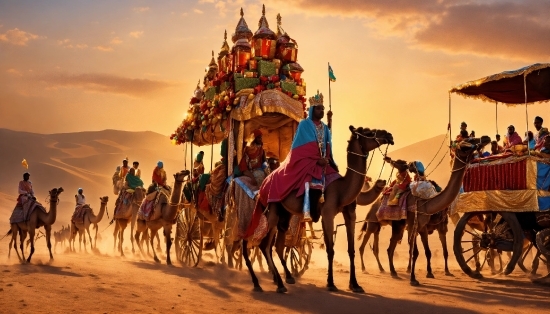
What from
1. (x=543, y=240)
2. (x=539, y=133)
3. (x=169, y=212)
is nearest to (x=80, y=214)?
(x=169, y=212)

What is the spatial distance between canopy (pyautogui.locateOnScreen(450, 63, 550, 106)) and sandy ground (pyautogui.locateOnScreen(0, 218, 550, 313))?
409 cm

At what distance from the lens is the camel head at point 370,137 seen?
36.6ft

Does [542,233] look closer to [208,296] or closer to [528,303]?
[528,303]

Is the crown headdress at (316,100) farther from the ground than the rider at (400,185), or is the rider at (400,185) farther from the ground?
the crown headdress at (316,100)

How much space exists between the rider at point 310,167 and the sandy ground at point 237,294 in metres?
1.73

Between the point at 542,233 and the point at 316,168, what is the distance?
4.73 metres

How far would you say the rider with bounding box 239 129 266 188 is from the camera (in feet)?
47.3

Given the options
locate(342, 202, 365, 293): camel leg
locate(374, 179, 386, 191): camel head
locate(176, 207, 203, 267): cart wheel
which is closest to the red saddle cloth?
locate(374, 179, 386, 191): camel head

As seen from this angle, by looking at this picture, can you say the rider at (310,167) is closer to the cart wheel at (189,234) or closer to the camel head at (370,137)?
the camel head at (370,137)

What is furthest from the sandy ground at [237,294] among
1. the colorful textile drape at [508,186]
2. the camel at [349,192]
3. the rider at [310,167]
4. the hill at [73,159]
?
the hill at [73,159]

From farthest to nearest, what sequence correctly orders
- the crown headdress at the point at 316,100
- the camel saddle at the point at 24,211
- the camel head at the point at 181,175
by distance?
the camel saddle at the point at 24,211, the camel head at the point at 181,175, the crown headdress at the point at 316,100

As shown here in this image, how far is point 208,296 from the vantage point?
36.6ft

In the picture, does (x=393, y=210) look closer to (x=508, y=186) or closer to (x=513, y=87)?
(x=508, y=186)

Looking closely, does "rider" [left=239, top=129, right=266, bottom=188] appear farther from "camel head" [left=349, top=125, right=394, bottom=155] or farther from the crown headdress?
"camel head" [left=349, top=125, right=394, bottom=155]
